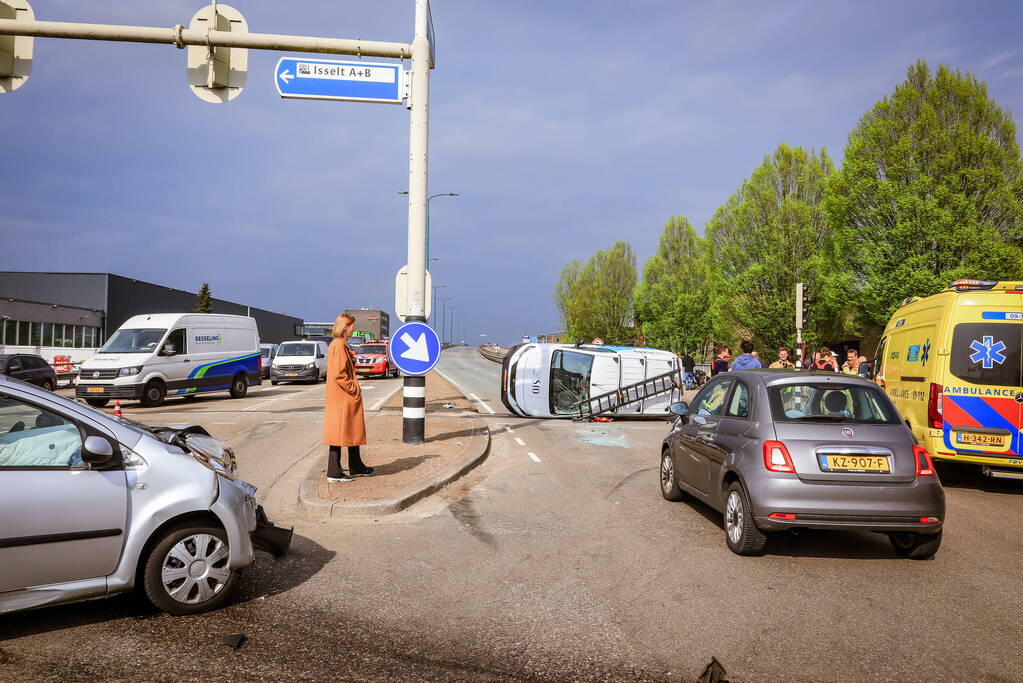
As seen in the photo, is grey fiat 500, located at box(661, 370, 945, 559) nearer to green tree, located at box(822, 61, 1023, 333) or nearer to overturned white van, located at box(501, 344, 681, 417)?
overturned white van, located at box(501, 344, 681, 417)

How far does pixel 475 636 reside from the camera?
156 inches

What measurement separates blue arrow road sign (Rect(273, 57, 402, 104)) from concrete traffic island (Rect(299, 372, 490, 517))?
15.9 feet

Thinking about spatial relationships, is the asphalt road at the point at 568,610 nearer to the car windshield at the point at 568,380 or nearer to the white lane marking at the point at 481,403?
the car windshield at the point at 568,380

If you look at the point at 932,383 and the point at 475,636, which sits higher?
the point at 932,383

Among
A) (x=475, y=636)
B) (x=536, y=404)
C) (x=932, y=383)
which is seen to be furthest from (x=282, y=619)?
(x=536, y=404)

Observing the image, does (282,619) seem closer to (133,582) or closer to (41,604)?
(133,582)

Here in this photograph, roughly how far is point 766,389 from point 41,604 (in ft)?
16.7

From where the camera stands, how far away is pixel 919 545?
5605 mm

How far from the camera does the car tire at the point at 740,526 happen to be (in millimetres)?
5543

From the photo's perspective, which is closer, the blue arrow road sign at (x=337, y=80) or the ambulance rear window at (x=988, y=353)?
the ambulance rear window at (x=988, y=353)

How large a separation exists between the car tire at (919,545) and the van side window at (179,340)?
18.2 meters

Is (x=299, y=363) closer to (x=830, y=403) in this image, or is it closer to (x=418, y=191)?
(x=418, y=191)

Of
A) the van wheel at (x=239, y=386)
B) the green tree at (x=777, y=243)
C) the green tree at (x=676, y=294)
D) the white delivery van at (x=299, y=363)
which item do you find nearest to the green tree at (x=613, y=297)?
the green tree at (x=676, y=294)

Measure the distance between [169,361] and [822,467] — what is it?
1777cm
